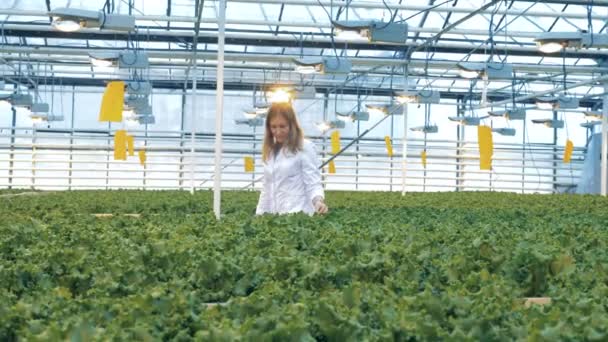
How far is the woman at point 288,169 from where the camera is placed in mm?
6711

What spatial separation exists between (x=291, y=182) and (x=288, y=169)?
6.3 inches

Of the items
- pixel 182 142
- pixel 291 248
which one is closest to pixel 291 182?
pixel 291 248

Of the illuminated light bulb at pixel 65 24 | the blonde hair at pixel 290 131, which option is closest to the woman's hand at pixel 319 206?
the blonde hair at pixel 290 131

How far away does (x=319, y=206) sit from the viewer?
674 cm

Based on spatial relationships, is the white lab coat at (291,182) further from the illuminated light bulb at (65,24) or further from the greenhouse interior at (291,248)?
the illuminated light bulb at (65,24)

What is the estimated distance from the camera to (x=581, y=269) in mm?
4004

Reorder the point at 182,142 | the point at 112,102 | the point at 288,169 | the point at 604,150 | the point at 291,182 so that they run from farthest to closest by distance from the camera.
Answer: the point at 182,142 → the point at 604,150 → the point at 112,102 → the point at 291,182 → the point at 288,169

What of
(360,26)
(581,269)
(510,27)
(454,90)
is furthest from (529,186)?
(581,269)

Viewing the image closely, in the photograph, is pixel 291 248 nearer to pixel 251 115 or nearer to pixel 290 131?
pixel 290 131

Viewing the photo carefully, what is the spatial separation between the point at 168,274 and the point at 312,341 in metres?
1.54

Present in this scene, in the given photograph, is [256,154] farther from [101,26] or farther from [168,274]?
[168,274]

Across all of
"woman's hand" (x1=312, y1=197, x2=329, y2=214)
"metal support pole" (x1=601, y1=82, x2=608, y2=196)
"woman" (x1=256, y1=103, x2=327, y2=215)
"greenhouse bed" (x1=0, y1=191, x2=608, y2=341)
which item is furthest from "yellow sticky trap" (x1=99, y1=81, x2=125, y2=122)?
"metal support pole" (x1=601, y1=82, x2=608, y2=196)

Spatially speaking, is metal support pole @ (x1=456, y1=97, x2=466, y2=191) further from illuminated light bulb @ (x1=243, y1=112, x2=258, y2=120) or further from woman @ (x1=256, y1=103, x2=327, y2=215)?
woman @ (x1=256, y1=103, x2=327, y2=215)

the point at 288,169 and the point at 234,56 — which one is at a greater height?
the point at 234,56
